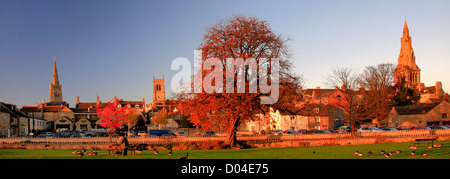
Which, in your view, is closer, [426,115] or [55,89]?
[426,115]

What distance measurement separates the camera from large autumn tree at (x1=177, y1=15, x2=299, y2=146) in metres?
30.9

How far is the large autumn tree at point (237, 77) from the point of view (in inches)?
1216

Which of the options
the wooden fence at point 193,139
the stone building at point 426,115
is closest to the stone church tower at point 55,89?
the wooden fence at point 193,139

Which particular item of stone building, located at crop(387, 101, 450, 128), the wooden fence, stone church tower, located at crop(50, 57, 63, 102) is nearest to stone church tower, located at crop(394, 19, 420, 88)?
stone building, located at crop(387, 101, 450, 128)

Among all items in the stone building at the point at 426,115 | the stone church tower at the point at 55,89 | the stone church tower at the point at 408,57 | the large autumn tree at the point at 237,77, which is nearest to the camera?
the large autumn tree at the point at 237,77

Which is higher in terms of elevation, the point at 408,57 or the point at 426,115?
the point at 408,57

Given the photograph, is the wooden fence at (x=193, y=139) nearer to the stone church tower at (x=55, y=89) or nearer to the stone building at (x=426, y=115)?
the stone building at (x=426, y=115)

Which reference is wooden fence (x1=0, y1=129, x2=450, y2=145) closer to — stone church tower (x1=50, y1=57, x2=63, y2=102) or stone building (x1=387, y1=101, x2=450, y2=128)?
stone building (x1=387, y1=101, x2=450, y2=128)

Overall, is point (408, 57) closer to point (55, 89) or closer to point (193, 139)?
point (193, 139)

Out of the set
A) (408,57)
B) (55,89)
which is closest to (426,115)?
(408,57)

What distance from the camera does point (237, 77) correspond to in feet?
104

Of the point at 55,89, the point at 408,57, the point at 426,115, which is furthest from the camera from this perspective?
the point at 55,89
